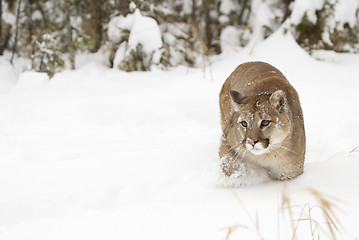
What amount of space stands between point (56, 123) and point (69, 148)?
108cm

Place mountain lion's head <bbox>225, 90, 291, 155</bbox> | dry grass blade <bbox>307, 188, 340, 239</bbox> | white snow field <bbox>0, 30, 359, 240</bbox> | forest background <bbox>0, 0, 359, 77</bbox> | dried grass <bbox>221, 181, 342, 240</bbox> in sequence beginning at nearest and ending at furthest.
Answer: dry grass blade <bbox>307, 188, 340, 239</bbox>
dried grass <bbox>221, 181, 342, 240</bbox>
white snow field <bbox>0, 30, 359, 240</bbox>
mountain lion's head <bbox>225, 90, 291, 155</bbox>
forest background <bbox>0, 0, 359, 77</bbox>

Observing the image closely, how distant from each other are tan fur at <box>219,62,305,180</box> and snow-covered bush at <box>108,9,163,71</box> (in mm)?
4574

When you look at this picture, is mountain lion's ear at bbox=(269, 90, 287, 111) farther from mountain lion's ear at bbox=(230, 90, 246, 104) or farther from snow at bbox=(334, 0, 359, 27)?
snow at bbox=(334, 0, 359, 27)

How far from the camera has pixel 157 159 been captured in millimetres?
3865

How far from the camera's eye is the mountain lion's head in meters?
2.87

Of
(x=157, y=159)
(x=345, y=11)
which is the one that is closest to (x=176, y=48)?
(x=345, y=11)

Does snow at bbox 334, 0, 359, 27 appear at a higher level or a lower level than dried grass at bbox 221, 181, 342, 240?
higher

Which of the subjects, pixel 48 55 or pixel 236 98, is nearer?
pixel 236 98

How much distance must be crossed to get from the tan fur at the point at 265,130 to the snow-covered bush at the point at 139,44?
4574 mm

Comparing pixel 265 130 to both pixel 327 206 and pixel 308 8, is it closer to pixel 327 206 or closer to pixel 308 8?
pixel 327 206

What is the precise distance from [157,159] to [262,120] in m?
1.36

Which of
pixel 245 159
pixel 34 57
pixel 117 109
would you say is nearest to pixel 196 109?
pixel 117 109

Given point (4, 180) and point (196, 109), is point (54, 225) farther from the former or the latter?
point (196, 109)

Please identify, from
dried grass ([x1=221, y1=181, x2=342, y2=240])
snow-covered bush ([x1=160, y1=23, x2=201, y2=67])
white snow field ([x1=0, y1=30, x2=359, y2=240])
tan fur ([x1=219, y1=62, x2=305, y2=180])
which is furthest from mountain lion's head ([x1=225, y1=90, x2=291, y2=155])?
snow-covered bush ([x1=160, y1=23, x2=201, y2=67])
